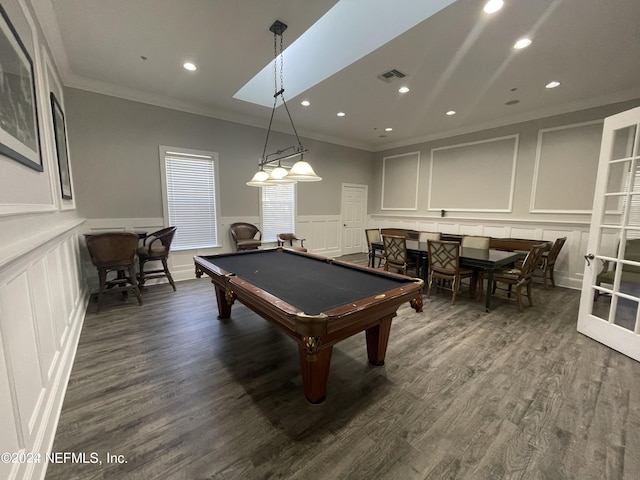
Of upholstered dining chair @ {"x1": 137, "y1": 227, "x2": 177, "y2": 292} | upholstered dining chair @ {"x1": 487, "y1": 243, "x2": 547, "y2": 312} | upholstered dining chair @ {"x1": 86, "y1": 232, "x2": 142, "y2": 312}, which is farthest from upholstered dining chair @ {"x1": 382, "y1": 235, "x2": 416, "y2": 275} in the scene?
upholstered dining chair @ {"x1": 86, "y1": 232, "x2": 142, "y2": 312}

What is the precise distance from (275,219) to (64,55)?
3.95m

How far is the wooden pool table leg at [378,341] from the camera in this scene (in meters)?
2.21

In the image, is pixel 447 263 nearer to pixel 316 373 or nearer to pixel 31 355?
pixel 316 373

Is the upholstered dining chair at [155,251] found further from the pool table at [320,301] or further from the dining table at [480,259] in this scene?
the dining table at [480,259]

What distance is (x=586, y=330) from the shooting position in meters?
2.81

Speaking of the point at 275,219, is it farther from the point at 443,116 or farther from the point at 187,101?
the point at 443,116

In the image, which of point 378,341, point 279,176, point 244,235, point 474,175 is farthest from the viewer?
point 474,175

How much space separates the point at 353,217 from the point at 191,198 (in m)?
4.43

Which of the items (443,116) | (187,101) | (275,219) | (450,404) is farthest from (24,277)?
(443,116)

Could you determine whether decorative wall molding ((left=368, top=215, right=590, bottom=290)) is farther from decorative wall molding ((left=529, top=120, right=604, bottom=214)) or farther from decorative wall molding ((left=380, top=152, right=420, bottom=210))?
decorative wall molding ((left=380, top=152, right=420, bottom=210))

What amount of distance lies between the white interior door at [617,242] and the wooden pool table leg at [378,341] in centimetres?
235

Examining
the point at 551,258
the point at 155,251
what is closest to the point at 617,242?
the point at 551,258

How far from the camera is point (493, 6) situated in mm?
2250

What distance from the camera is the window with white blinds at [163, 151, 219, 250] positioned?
15.2 feet
